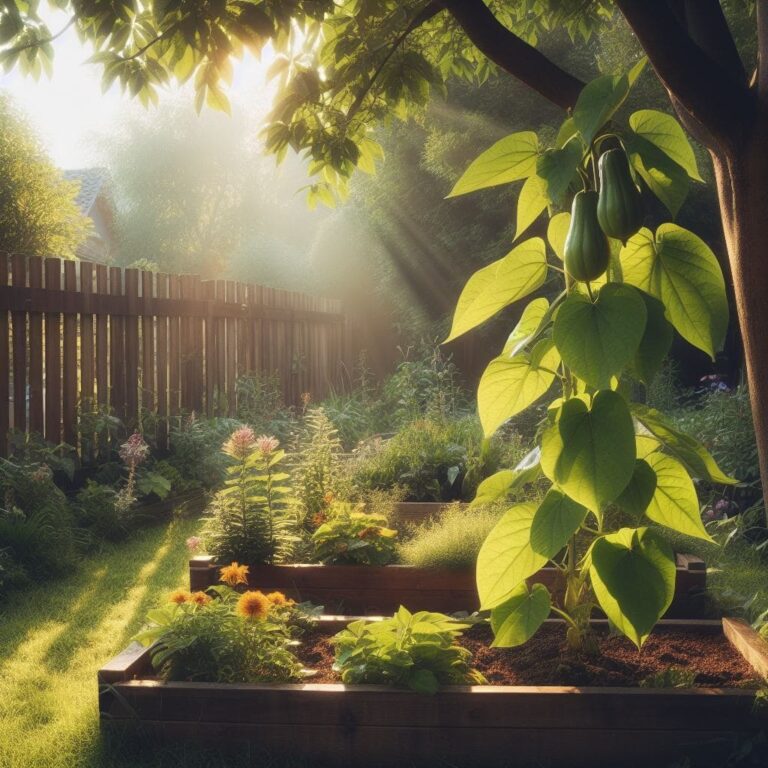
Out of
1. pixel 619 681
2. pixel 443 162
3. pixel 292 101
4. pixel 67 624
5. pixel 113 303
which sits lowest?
pixel 67 624

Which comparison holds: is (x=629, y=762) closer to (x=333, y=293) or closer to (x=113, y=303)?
(x=113, y=303)

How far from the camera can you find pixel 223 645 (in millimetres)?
2500

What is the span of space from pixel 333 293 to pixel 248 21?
12516 millimetres

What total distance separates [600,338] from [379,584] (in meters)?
2.13

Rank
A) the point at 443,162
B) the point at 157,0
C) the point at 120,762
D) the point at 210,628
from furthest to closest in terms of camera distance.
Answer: the point at 443,162 < the point at 210,628 < the point at 120,762 < the point at 157,0

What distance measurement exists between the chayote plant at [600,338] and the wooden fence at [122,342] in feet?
15.1

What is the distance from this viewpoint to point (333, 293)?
14789 millimetres

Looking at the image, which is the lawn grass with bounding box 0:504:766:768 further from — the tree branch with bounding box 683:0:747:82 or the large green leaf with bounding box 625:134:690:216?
the tree branch with bounding box 683:0:747:82

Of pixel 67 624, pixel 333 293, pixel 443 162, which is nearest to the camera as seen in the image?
pixel 67 624

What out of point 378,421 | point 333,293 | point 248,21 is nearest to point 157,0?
point 248,21

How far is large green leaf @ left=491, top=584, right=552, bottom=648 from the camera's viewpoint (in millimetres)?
2123

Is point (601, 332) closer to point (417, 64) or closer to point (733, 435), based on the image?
point (417, 64)

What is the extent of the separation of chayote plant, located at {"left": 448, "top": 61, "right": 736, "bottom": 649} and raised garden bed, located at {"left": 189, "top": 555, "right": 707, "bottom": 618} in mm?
1239

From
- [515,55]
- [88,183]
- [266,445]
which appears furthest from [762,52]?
[88,183]
